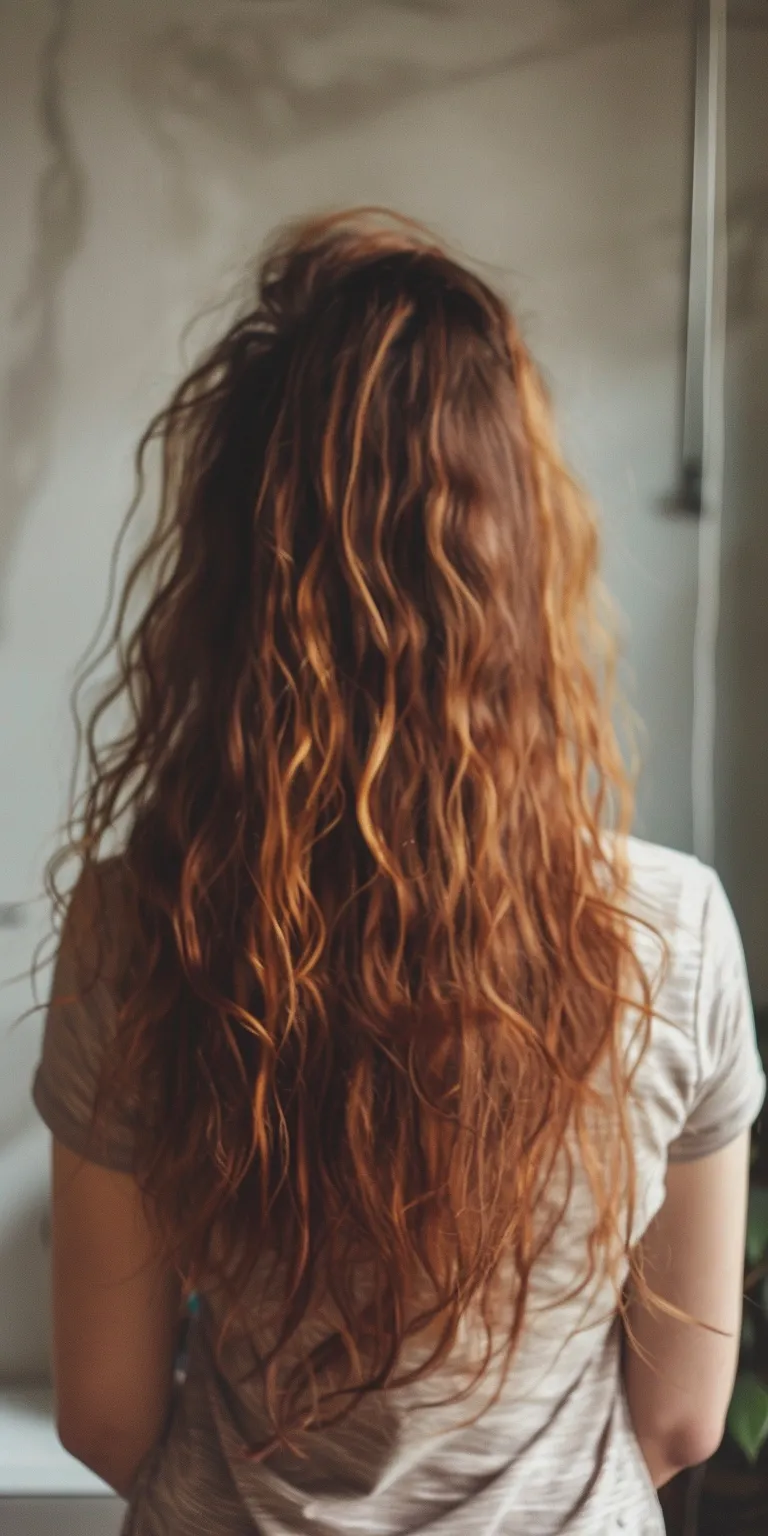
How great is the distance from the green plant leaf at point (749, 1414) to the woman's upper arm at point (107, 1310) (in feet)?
2.69

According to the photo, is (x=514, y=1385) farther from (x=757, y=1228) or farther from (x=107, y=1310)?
(x=757, y=1228)

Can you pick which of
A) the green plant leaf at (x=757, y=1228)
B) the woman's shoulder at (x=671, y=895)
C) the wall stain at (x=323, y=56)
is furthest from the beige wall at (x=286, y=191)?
the woman's shoulder at (x=671, y=895)

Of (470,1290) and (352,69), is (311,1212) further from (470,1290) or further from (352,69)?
(352,69)

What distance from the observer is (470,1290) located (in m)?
0.67

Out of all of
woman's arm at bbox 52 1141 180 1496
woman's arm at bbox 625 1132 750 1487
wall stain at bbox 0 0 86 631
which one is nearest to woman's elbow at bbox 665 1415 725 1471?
woman's arm at bbox 625 1132 750 1487

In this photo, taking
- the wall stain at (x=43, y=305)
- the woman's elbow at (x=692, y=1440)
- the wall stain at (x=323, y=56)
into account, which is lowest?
the woman's elbow at (x=692, y=1440)

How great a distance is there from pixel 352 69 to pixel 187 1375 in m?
1.40

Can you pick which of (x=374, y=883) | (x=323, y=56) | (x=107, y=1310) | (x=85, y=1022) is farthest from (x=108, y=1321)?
(x=323, y=56)

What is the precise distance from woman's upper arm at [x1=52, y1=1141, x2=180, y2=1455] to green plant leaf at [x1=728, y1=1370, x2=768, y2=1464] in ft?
2.69

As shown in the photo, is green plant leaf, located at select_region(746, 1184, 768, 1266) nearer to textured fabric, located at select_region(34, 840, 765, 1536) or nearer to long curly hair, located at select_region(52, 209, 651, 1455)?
textured fabric, located at select_region(34, 840, 765, 1536)

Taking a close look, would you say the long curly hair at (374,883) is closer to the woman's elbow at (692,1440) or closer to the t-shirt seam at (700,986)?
the t-shirt seam at (700,986)

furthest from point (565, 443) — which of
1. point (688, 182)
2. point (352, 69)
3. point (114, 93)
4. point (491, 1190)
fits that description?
point (491, 1190)

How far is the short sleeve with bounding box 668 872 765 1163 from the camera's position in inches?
26.9

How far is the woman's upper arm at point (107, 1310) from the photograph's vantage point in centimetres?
71
